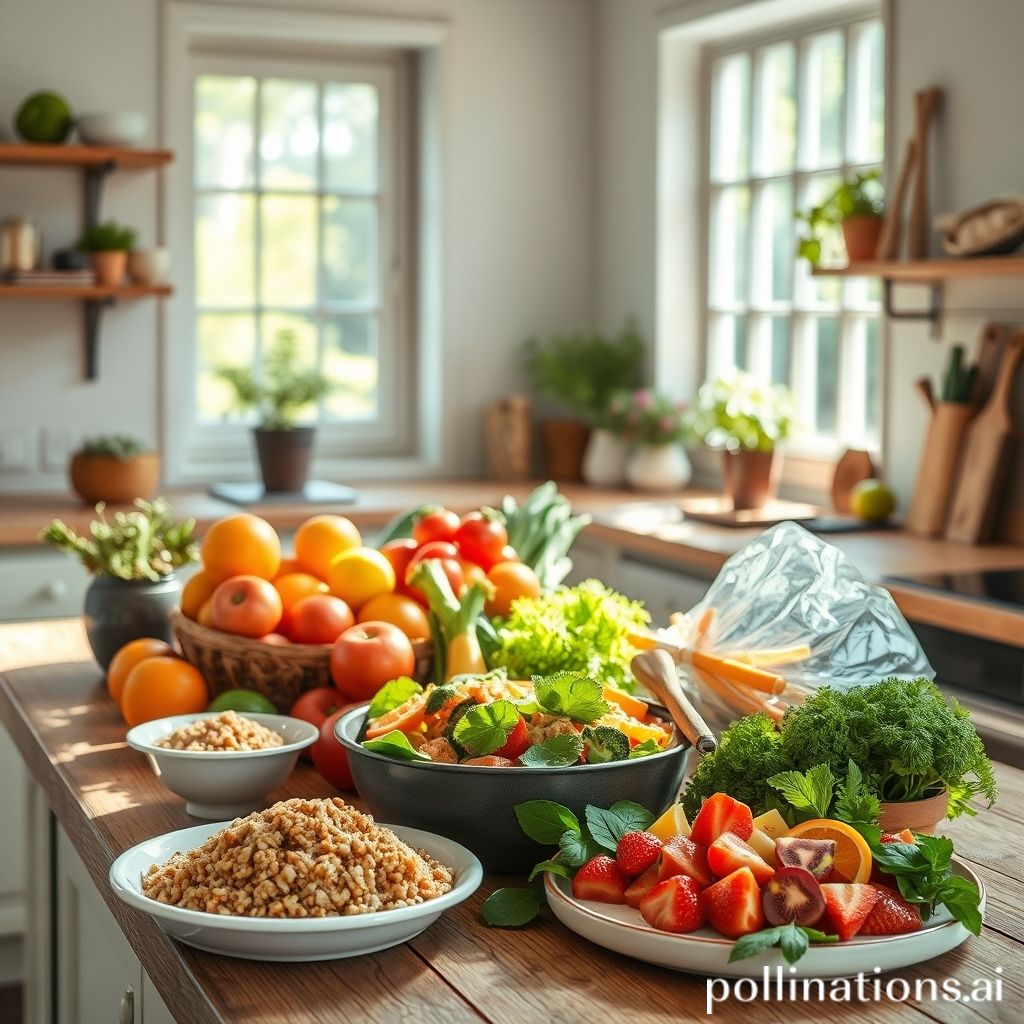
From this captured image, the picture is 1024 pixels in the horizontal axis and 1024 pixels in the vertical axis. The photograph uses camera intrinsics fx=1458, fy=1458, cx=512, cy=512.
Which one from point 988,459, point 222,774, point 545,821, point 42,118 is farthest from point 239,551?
point 42,118

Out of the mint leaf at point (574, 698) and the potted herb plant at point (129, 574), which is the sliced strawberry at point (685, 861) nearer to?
the mint leaf at point (574, 698)

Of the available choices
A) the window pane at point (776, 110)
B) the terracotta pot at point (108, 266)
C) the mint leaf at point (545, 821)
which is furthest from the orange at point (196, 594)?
the window pane at point (776, 110)

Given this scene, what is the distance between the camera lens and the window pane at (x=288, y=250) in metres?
4.46

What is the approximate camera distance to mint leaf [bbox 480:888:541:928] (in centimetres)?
112

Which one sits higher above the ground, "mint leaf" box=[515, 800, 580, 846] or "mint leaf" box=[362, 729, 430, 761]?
"mint leaf" box=[362, 729, 430, 761]

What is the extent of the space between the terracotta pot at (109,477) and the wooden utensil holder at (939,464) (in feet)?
6.35

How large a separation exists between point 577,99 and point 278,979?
398cm

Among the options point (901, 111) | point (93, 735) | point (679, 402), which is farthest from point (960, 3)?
point (93, 735)

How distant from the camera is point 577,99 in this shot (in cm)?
463

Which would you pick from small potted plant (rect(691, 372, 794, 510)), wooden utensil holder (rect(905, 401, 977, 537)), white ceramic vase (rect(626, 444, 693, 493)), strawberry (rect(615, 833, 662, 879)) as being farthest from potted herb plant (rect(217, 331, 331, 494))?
strawberry (rect(615, 833, 662, 879))

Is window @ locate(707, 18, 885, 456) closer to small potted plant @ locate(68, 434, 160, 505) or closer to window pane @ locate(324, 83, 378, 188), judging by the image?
window pane @ locate(324, 83, 378, 188)

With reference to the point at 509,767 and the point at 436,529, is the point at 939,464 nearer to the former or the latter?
the point at 436,529

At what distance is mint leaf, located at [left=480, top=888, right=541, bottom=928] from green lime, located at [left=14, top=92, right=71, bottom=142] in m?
3.20

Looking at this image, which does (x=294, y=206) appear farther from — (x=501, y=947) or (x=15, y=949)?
(x=501, y=947)
